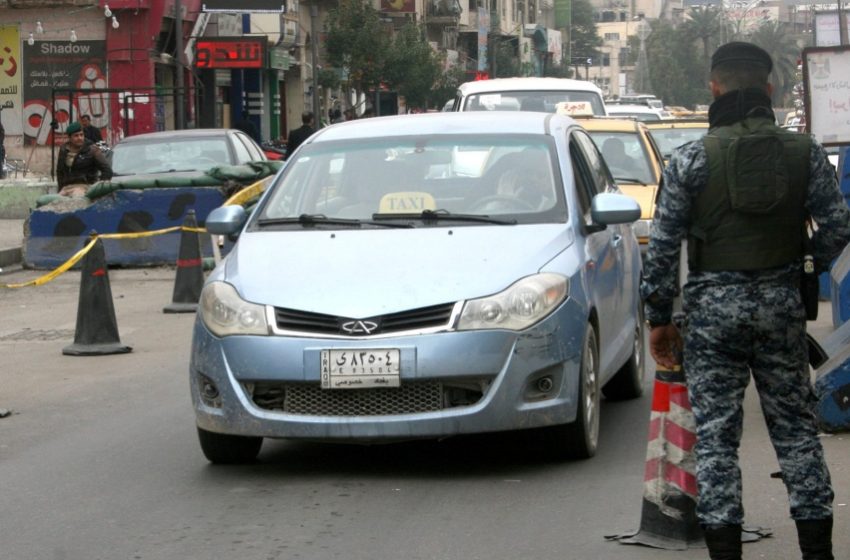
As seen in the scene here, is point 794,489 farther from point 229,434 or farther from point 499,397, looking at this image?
point 229,434

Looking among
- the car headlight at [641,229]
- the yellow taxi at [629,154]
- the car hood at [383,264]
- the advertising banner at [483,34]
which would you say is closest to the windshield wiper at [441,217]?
the car hood at [383,264]

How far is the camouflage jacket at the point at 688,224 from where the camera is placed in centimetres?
511

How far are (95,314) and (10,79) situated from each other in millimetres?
28900

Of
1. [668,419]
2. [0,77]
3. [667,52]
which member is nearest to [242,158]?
[668,419]

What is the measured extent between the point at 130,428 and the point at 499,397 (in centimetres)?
263

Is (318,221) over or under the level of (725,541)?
over

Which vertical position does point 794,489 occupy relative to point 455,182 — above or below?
below

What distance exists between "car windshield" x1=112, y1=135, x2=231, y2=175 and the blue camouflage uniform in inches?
611

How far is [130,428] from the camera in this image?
28.8ft

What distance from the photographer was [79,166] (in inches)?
794

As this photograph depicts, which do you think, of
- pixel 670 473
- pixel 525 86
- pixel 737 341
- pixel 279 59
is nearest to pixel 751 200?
pixel 737 341

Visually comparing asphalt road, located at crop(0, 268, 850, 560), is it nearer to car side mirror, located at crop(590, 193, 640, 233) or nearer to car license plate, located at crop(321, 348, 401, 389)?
car license plate, located at crop(321, 348, 401, 389)

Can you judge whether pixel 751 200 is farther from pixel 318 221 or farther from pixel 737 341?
pixel 318 221

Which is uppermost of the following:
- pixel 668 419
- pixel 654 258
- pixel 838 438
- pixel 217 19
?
pixel 217 19
